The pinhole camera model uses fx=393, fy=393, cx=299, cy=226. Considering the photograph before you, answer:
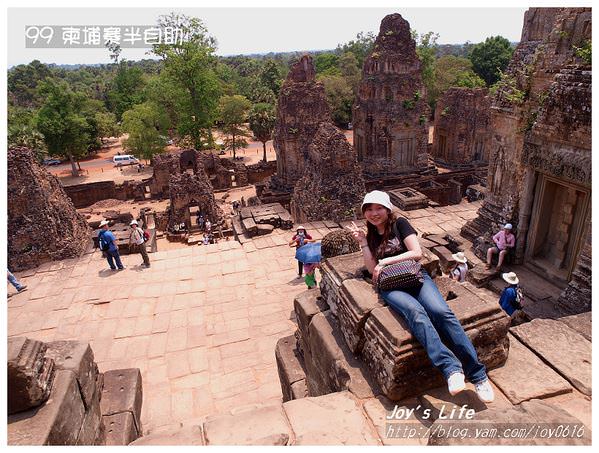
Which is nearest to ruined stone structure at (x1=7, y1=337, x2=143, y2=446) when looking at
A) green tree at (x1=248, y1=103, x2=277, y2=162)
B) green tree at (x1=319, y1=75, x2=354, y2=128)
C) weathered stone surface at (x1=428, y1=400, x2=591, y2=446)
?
weathered stone surface at (x1=428, y1=400, x2=591, y2=446)

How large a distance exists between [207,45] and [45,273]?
65.9ft

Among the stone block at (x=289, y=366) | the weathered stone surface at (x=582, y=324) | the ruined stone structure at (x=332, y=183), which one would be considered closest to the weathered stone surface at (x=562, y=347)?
the weathered stone surface at (x=582, y=324)

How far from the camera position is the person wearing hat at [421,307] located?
2.67 metres

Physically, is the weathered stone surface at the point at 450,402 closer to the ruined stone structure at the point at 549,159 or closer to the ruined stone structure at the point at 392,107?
the ruined stone structure at the point at 549,159

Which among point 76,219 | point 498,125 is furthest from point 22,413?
point 76,219

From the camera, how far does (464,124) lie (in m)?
22.3

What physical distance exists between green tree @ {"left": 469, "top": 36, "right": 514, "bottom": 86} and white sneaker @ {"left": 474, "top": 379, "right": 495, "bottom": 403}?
160 ft

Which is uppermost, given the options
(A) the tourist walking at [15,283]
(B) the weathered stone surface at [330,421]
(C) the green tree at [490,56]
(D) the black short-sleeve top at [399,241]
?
(C) the green tree at [490,56]

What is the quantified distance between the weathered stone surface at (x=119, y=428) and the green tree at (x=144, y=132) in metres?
25.3

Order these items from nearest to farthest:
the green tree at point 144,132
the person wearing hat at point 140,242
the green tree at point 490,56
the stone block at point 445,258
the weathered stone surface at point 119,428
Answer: the weathered stone surface at point 119,428
the stone block at point 445,258
the person wearing hat at point 140,242
the green tree at point 144,132
the green tree at point 490,56

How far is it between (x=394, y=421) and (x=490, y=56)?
51464mm

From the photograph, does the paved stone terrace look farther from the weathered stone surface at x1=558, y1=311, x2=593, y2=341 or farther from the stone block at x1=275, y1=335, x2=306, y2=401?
the weathered stone surface at x1=558, y1=311, x2=593, y2=341

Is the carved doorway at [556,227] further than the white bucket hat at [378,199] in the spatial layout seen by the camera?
Yes

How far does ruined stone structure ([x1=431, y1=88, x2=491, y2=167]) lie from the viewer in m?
21.9
